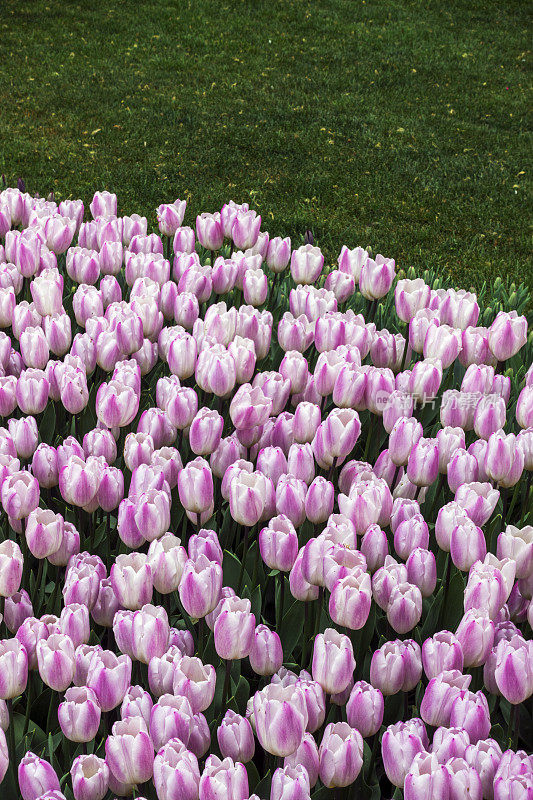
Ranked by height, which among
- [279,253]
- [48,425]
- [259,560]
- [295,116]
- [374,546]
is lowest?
[295,116]

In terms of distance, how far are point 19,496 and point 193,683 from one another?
54 cm

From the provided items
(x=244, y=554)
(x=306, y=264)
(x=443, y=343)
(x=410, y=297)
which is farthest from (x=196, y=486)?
(x=306, y=264)

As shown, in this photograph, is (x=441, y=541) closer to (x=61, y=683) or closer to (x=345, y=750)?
(x=345, y=750)

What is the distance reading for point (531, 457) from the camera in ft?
6.39

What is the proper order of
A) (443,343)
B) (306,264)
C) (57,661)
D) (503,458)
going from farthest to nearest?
1. (306,264)
2. (443,343)
3. (503,458)
4. (57,661)

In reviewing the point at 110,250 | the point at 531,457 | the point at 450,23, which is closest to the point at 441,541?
the point at 531,457

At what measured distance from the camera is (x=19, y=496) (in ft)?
5.38

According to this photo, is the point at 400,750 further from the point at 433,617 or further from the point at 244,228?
the point at 244,228

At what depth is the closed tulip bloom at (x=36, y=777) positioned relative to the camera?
1188mm

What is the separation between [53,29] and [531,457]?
1138 cm

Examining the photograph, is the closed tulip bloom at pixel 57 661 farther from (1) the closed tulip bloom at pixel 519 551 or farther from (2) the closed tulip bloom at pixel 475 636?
(1) the closed tulip bloom at pixel 519 551

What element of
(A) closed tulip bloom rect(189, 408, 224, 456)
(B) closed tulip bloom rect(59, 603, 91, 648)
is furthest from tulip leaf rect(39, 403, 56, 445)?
(B) closed tulip bloom rect(59, 603, 91, 648)

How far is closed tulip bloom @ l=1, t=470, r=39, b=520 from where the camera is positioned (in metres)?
1.64

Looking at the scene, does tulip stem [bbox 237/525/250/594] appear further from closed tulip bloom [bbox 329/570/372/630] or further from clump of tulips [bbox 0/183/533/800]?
closed tulip bloom [bbox 329/570/372/630]
